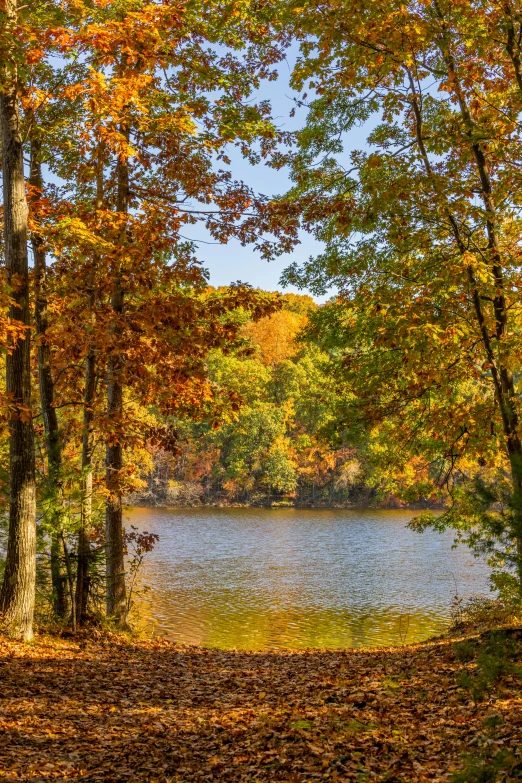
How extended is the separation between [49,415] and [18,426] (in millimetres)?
2060

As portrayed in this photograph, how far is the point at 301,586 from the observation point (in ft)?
59.5

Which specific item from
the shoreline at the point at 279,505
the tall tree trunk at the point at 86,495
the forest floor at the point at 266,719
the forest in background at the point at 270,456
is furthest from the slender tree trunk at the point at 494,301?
the shoreline at the point at 279,505

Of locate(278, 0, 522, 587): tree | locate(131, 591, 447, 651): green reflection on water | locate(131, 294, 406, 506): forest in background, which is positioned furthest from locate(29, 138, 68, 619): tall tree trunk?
locate(131, 294, 406, 506): forest in background

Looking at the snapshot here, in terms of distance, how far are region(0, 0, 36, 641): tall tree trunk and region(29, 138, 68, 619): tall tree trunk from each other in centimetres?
65

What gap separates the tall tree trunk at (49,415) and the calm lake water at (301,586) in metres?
1.35

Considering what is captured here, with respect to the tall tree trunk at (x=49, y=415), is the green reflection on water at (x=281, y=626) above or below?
below

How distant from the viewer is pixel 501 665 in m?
5.05

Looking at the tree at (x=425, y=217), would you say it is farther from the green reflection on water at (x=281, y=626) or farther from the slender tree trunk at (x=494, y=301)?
the green reflection on water at (x=281, y=626)

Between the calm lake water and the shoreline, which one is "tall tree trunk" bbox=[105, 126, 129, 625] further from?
the shoreline

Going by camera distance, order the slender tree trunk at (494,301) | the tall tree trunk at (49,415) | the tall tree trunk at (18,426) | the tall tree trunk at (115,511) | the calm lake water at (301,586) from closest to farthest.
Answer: the slender tree trunk at (494,301)
the tall tree trunk at (18,426)
the tall tree trunk at (49,415)
the tall tree trunk at (115,511)
the calm lake water at (301,586)

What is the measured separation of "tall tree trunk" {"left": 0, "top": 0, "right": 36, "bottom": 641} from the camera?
786cm

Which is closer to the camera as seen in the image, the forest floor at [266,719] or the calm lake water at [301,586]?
the forest floor at [266,719]

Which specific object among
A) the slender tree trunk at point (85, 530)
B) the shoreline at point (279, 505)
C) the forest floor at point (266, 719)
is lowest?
the shoreline at point (279, 505)

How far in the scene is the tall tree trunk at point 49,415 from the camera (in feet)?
29.3
